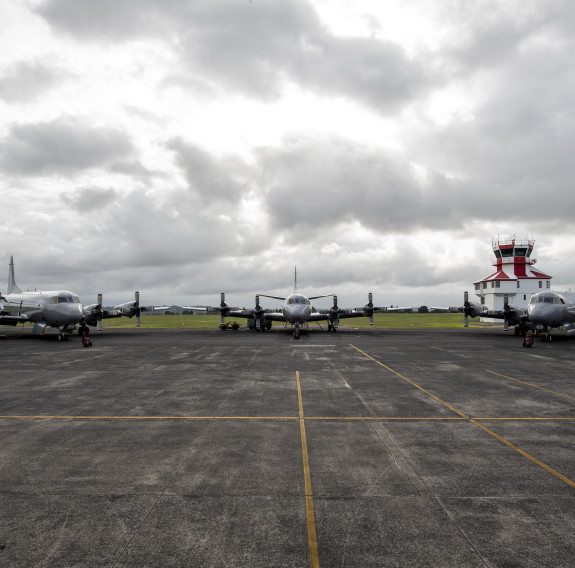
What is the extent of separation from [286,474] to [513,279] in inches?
3420

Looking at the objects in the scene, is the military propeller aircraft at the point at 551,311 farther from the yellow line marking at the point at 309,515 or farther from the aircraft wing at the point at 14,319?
the aircraft wing at the point at 14,319

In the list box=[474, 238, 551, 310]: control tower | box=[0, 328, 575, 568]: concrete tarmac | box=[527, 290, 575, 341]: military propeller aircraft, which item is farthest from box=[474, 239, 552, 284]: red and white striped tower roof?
box=[0, 328, 575, 568]: concrete tarmac

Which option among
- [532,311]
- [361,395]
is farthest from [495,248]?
[361,395]

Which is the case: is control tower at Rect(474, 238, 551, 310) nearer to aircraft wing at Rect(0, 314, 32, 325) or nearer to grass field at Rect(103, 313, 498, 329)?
grass field at Rect(103, 313, 498, 329)

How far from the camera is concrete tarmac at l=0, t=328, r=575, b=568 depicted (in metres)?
5.42

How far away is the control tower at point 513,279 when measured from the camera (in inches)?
3211

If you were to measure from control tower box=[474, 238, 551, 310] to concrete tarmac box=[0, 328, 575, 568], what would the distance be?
72359 mm

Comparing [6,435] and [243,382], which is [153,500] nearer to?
[6,435]

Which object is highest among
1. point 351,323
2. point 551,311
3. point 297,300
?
point 297,300

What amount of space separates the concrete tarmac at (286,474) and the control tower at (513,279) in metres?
72.4

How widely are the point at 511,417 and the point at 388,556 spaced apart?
8737 mm

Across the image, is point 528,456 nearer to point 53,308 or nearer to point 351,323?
point 53,308

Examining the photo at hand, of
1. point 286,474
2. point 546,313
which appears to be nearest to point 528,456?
point 286,474

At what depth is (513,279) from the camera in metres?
81.7
